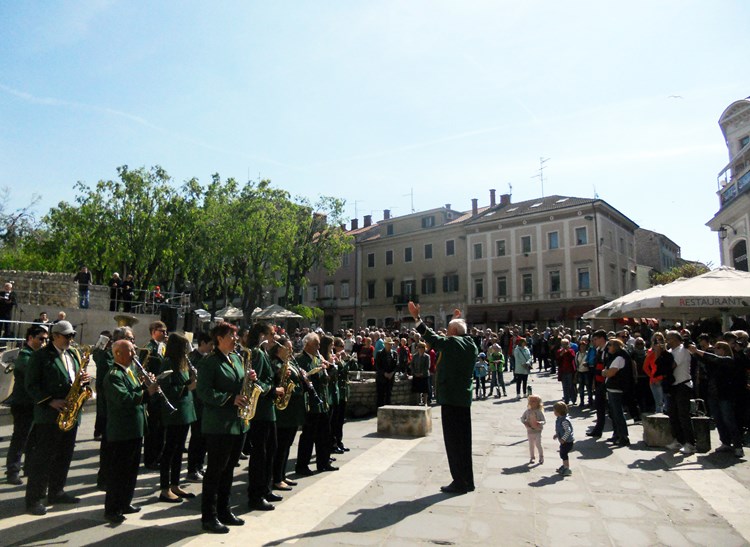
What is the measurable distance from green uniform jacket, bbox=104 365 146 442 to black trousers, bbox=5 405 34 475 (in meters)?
2.20

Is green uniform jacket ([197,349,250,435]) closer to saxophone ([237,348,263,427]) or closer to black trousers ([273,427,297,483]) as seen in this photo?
saxophone ([237,348,263,427])

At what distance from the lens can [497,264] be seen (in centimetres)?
4559

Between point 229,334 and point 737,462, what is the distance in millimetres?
7227

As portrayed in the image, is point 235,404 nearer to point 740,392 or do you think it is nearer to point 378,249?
point 740,392

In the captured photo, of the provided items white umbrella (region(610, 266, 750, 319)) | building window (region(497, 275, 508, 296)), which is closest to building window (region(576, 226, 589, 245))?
building window (region(497, 275, 508, 296))

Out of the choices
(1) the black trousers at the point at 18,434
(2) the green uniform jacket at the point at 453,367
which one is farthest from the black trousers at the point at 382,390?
(1) the black trousers at the point at 18,434

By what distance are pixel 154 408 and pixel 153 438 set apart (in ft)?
2.31

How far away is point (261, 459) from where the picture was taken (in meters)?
5.57

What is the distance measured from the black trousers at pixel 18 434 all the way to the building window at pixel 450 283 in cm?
4244

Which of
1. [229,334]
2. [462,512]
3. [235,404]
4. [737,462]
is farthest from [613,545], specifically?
[737,462]

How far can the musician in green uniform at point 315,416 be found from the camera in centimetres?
701

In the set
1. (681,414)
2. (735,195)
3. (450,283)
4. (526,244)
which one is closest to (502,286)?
(526,244)

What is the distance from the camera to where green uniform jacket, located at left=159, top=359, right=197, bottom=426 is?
20.0 feet

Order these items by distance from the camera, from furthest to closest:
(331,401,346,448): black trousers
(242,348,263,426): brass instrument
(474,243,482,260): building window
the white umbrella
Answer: (474,243,482,260): building window → the white umbrella → (331,401,346,448): black trousers → (242,348,263,426): brass instrument
